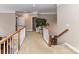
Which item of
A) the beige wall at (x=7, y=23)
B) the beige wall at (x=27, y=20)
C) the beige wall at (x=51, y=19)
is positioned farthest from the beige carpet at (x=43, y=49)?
the beige wall at (x=27, y=20)

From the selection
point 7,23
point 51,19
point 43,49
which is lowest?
point 43,49

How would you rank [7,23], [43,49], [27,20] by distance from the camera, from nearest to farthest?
[43,49], [7,23], [27,20]

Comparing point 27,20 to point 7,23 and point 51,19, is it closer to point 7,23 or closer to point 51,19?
point 51,19

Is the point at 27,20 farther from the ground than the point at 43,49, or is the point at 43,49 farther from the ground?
the point at 27,20

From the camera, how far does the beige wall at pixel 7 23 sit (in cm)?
1234

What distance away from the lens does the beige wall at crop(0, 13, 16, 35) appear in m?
12.3

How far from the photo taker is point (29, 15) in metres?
16.9

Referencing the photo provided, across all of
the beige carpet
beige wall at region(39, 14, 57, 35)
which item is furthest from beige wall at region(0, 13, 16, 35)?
the beige carpet

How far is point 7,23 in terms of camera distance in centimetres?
1242

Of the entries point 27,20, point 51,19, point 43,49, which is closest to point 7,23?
point 51,19

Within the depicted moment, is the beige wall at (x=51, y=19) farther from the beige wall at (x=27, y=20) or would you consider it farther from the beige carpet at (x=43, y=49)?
the beige carpet at (x=43, y=49)
